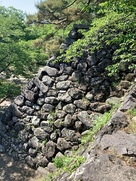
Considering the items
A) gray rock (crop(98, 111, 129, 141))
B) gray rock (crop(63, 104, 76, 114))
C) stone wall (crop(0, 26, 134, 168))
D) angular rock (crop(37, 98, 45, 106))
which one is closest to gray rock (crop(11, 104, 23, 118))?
stone wall (crop(0, 26, 134, 168))

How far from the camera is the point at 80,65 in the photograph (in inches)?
324

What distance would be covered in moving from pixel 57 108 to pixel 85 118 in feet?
4.46

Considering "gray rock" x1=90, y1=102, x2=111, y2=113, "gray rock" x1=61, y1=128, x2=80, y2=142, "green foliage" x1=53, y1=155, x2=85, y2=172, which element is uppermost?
"gray rock" x1=90, y1=102, x2=111, y2=113

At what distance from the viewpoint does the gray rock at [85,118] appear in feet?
24.3

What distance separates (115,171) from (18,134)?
688cm

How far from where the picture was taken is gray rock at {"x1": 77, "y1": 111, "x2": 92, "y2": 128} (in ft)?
24.3

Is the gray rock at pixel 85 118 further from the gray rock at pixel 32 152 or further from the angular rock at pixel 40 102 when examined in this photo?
the gray rock at pixel 32 152

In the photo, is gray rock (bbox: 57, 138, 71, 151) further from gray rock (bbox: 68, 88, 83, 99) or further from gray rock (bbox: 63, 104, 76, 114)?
gray rock (bbox: 68, 88, 83, 99)

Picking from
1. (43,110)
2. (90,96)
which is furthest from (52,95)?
(90,96)

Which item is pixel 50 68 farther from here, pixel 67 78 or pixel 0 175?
pixel 0 175

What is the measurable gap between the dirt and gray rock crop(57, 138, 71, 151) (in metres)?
1.33

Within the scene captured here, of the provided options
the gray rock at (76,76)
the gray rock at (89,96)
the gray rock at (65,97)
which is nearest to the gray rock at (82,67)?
the gray rock at (76,76)

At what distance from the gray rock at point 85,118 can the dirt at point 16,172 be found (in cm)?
263

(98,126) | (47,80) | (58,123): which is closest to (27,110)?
(47,80)
